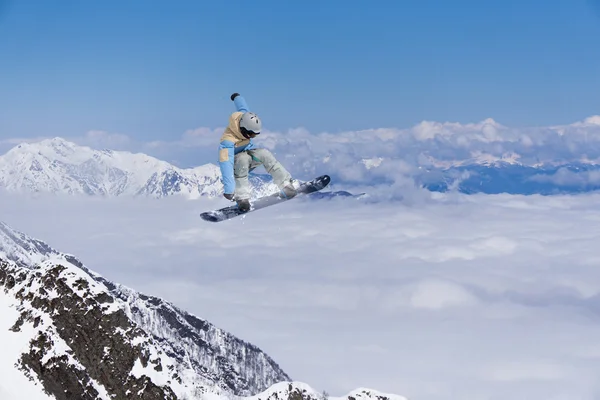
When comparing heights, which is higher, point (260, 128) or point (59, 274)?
point (59, 274)

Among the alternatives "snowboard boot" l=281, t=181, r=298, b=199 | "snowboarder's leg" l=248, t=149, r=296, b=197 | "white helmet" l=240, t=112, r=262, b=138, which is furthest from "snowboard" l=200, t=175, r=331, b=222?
"white helmet" l=240, t=112, r=262, b=138

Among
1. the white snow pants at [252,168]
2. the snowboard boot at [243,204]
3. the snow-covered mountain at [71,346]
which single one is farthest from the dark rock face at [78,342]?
the white snow pants at [252,168]

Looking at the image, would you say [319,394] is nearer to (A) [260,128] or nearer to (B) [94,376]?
(B) [94,376]

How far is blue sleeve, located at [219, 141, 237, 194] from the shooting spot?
693 inches

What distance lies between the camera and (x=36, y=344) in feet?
250

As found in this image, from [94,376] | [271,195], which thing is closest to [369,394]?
[94,376]

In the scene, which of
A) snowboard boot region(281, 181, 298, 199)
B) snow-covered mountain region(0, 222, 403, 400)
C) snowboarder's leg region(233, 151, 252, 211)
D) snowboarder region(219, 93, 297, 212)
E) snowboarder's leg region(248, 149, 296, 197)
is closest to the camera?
snowboarder region(219, 93, 297, 212)

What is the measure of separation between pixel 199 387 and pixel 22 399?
2492 centimetres

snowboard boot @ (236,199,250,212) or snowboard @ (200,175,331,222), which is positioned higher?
snowboard @ (200,175,331,222)

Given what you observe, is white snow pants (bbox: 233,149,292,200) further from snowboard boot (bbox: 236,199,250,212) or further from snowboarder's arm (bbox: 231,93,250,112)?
snowboarder's arm (bbox: 231,93,250,112)

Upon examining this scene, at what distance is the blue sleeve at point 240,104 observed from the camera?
693 inches

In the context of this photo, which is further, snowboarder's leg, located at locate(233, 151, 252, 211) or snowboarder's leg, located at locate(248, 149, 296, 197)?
snowboarder's leg, located at locate(248, 149, 296, 197)

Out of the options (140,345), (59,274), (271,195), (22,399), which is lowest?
(22,399)

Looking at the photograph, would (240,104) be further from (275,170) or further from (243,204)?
(243,204)
